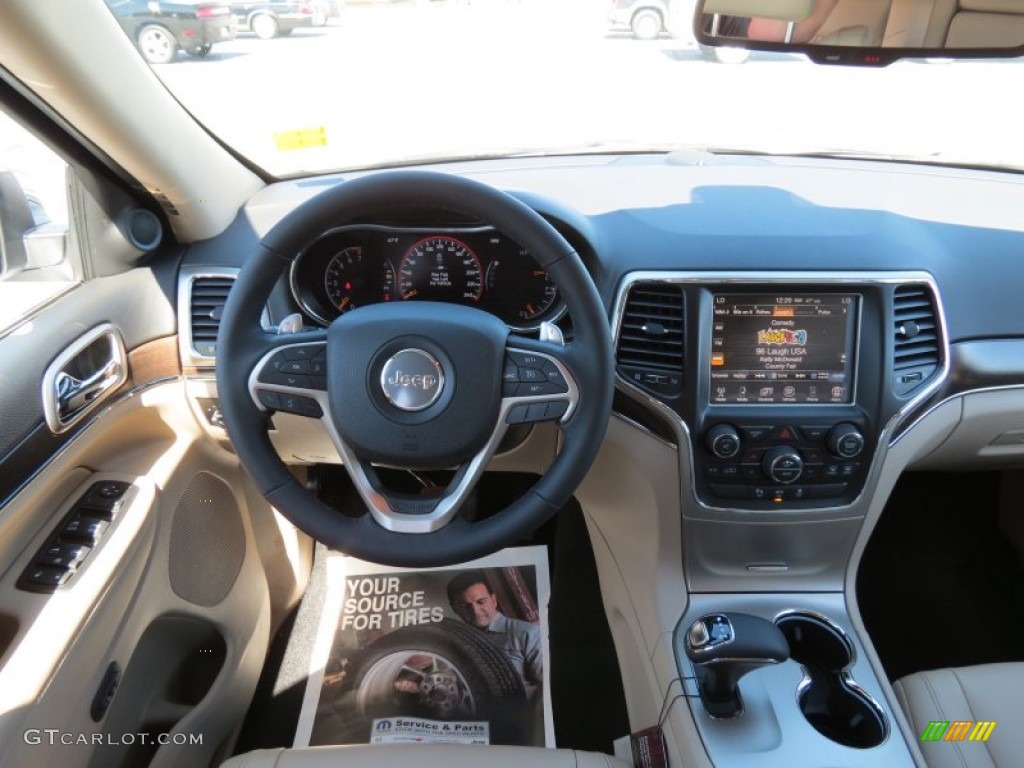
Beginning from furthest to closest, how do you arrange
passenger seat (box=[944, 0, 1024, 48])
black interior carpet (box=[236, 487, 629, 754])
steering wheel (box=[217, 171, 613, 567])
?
black interior carpet (box=[236, 487, 629, 754])
passenger seat (box=[944, 0, 1024, 48])
steering wheel (box=[217, 171, 613, 567])

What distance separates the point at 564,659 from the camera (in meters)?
2.09

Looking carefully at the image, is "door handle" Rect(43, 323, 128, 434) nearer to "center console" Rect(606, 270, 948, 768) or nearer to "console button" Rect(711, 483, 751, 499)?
"center console" Rect(606, 270, 948, 768)

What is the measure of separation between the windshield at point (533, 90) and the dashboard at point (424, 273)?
427 mm

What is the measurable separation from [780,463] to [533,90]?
8.78 ft

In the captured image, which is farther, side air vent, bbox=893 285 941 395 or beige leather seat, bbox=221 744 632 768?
side air vent, bbox=893 285 941 395

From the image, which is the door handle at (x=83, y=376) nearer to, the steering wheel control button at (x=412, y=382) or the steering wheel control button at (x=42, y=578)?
the steering wheel control button at (x=42, y=578)

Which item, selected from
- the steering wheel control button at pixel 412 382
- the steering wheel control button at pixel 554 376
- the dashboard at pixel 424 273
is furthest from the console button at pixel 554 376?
the dashboard at pixel 424 273

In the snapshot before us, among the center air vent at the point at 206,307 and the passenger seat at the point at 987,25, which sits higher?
the passenger seat at the point at 987,25

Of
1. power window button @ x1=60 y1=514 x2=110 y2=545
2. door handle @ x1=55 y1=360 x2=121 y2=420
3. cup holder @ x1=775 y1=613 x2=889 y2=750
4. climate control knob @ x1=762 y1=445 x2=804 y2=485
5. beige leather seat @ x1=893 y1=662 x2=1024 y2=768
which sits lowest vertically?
cup holder @ x1=775 y1=613 x2=889 y2=750

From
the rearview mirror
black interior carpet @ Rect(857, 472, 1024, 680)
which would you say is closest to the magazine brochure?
black interior carpet @ Rect(857, 472, 1024, 680)

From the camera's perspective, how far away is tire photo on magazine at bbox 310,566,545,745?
185 centimetres

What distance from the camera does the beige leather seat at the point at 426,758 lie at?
50.5 inches

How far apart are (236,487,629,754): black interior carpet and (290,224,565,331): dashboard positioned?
90 cm

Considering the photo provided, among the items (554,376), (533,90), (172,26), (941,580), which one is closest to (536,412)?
(554,376)
